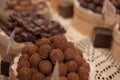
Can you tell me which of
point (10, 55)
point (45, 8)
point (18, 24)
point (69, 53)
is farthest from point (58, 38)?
point (45, 8)

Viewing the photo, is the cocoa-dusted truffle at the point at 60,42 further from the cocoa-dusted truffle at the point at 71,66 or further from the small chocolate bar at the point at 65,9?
the small chocolate bar at the point at 65,9

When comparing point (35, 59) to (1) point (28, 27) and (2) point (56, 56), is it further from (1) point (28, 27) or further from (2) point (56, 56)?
(1) point (28, 27)

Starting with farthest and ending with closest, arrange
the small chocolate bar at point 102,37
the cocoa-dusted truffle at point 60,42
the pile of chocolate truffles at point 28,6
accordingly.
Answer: the pile of chocolate truffles at point 28,6 → the small chocolate bar at point 102,37 → the cocoa-dusted truffle at point 60,42

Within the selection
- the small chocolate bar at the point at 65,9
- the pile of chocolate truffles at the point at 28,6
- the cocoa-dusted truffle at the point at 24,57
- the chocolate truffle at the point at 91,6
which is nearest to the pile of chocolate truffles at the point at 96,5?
the chocolate truffle at the point at 91,6

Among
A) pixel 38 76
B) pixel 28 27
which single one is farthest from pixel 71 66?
pixel 28 27

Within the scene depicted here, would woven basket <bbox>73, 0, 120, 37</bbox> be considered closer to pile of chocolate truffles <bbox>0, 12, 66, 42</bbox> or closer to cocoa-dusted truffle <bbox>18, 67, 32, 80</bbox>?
pile of chocolate truffles <bbox>0, 12, 66, 42</bbox>
